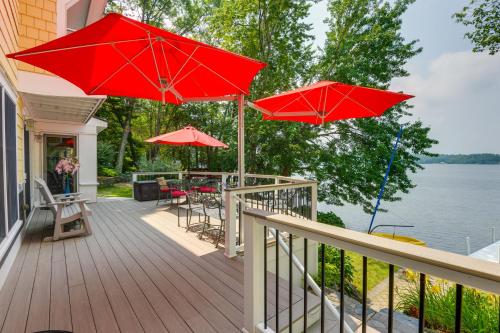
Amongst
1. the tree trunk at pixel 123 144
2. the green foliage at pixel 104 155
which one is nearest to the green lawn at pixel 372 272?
the tree trunk at pixel 123 144

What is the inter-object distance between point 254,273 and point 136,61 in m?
2.80

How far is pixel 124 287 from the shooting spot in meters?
2.88

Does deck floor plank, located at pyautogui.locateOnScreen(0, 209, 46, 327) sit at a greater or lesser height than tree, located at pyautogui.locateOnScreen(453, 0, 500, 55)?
lesser

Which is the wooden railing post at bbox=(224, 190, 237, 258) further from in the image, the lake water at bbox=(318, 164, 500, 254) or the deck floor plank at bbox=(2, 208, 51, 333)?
the lake water at bbox=(318, 164, 500, 254)

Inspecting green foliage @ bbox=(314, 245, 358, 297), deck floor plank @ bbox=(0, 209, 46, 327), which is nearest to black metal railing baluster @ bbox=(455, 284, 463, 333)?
deck floor plank @ bbox=(0, 209, 46, 327)

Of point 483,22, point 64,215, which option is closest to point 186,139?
point 64,215

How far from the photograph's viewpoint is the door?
802 cm

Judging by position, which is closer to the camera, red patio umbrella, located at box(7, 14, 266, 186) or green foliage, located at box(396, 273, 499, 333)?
red patio umbrella, located at box(7, 14, 266, 186)

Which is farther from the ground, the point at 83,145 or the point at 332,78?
the point at 332,78

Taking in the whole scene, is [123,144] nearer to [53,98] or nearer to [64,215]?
[53,98]

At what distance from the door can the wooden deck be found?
13.8ft

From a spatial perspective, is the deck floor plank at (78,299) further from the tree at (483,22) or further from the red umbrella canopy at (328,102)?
the tree at (483,22)

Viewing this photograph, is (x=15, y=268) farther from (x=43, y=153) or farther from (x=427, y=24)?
(x=427, y=24)

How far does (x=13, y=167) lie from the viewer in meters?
3.79
